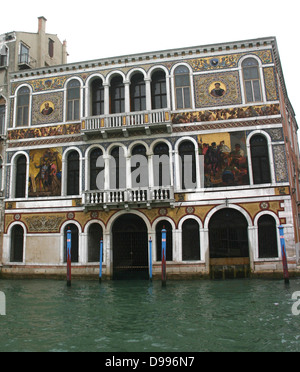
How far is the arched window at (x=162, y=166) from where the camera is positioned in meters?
17.2

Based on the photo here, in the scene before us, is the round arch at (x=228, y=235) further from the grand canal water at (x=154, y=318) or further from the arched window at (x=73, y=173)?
the arched window at (x=73, y=173)

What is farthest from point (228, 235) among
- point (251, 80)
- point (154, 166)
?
point (251, 80)

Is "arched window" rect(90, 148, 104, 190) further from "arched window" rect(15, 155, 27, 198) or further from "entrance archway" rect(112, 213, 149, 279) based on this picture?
"arched window" rect(15, 155, 27, 198)

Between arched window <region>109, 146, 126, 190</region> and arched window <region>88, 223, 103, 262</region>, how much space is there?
220 centimetres

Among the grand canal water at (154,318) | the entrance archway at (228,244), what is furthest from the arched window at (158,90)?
the grand canal water at (154,318)

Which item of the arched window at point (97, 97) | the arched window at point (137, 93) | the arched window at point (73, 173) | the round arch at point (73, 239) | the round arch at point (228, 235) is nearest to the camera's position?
the round arch at point (228, 235)

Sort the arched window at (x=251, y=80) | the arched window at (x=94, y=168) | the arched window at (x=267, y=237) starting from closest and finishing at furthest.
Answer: the arched window at (x=267, y=237)
the arched window at (x=251, y=80)
the arched window at (x=94, y=168)

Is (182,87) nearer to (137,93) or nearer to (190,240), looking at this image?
(137,93)

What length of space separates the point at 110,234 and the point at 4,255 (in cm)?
581

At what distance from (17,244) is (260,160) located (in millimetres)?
13095

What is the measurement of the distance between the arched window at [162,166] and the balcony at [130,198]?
0.48 metres

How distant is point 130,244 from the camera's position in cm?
1773

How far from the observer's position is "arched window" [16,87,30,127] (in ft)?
63.9
